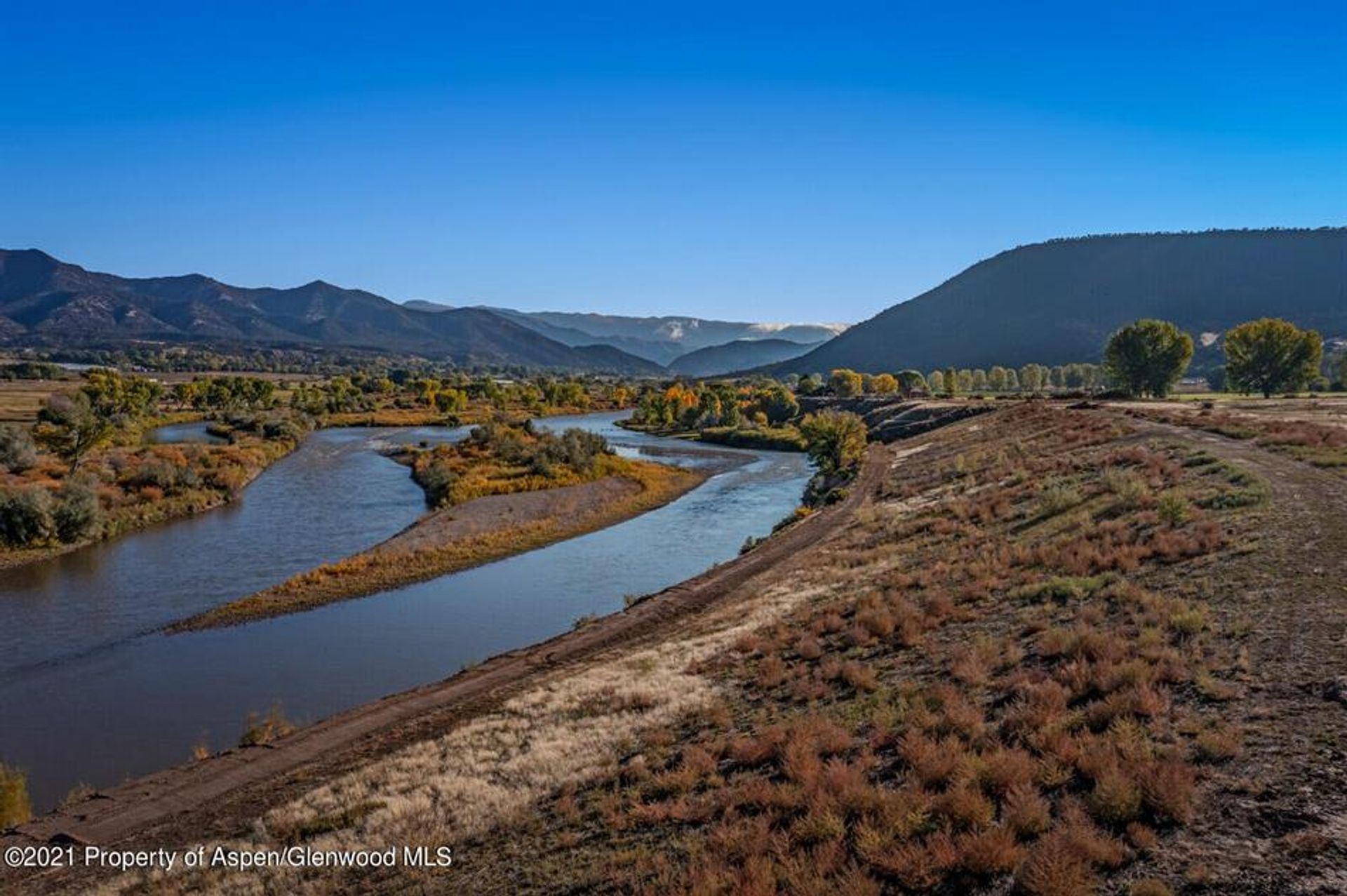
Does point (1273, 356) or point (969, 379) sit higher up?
point (1273, 356)

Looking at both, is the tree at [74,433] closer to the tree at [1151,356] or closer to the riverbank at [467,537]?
the riverbank at [467,537]

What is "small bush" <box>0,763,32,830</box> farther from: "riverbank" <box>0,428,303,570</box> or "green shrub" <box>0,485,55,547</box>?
"green shrub" <box>0,485,55,547</box>

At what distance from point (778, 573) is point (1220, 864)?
85.6 ft

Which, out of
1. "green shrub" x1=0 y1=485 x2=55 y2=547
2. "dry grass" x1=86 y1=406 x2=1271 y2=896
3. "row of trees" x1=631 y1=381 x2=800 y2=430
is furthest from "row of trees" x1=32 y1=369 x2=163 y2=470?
"row of trees" x1=631 y1=381 x2=800 y2=430

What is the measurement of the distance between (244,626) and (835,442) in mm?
53856

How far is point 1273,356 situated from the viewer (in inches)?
3743

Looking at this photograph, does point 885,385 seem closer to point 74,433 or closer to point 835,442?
point 835,442

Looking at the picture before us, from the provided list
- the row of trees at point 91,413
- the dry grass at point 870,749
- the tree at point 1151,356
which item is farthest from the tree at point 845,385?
the dry grass at point 870,749

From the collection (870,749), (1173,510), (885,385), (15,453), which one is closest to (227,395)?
(15,453)

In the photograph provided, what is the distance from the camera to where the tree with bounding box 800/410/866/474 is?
7394 cm

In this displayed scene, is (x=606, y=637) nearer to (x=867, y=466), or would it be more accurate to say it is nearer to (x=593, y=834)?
(x=593, y=834)

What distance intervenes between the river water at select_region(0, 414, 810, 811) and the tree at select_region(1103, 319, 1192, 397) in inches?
2717

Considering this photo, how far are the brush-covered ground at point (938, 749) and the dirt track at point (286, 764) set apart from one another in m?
0.22

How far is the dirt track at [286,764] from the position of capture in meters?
16.0
